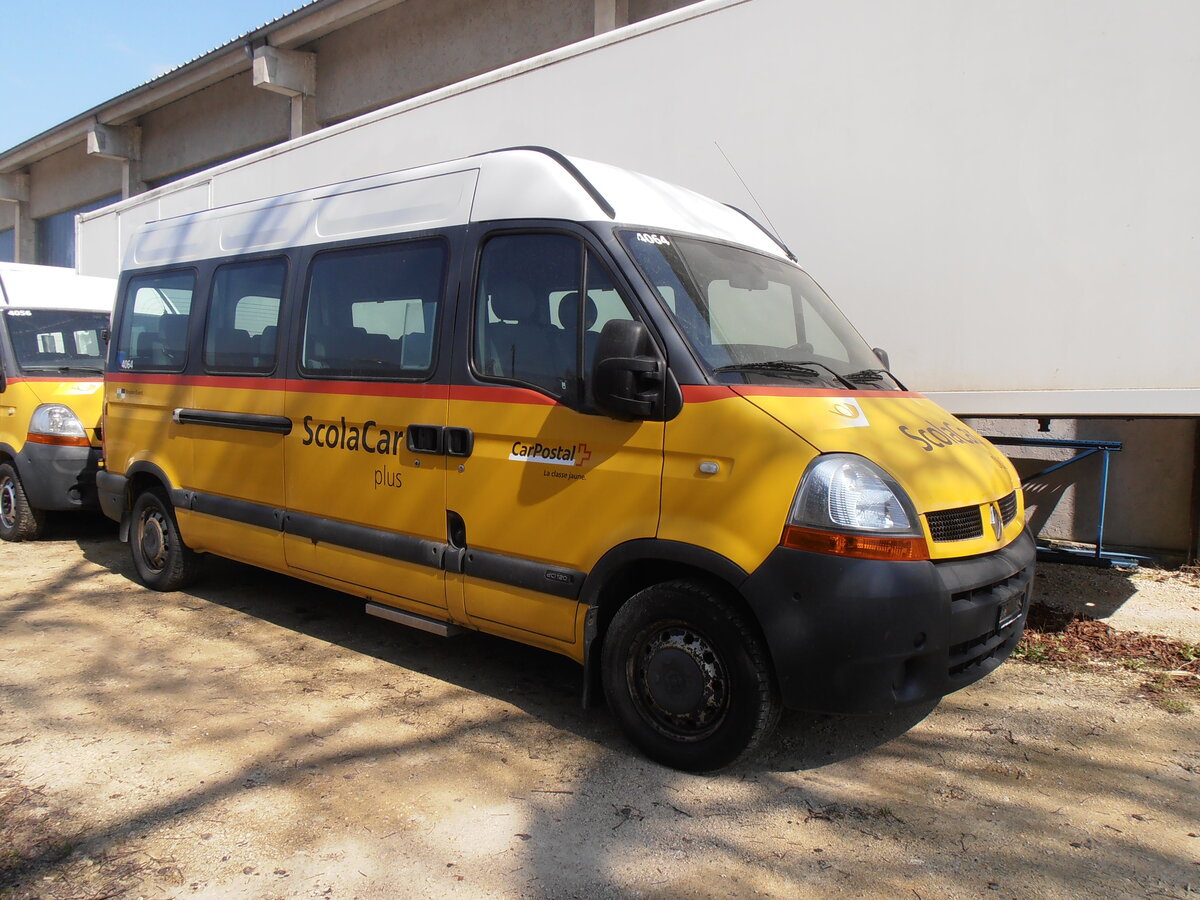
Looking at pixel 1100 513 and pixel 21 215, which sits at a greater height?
pixel 21 215

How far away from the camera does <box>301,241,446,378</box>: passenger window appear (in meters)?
4.44

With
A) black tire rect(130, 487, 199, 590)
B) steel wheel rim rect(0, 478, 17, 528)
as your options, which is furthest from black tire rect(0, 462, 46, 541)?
black tire rect(130, 487, 199, 590)

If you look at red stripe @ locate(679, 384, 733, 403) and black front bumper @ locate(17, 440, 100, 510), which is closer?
red stripe @ locate(679, 384, 733, 403)

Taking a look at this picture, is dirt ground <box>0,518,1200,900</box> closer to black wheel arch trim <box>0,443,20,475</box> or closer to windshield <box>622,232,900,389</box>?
windshield <box>622,232,900,389</box>

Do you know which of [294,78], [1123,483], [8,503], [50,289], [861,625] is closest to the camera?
[861,625]

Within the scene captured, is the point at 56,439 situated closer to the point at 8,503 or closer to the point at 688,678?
the point at 8,503

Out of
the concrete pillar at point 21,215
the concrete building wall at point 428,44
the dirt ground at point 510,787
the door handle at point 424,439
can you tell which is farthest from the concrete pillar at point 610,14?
the concrete pillar at point 21,215

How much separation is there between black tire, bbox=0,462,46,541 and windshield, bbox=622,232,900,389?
6258 millimetres

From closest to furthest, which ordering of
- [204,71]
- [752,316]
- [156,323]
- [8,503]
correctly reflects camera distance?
[752,316] → [156,323] → [8,503] → [204,71]

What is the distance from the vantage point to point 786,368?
3.78m

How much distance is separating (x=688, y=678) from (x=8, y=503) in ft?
22.4

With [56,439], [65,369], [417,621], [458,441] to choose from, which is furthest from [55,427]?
[458,441]

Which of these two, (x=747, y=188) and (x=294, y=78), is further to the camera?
(x=294, y=78)

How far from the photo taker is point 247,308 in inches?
214
